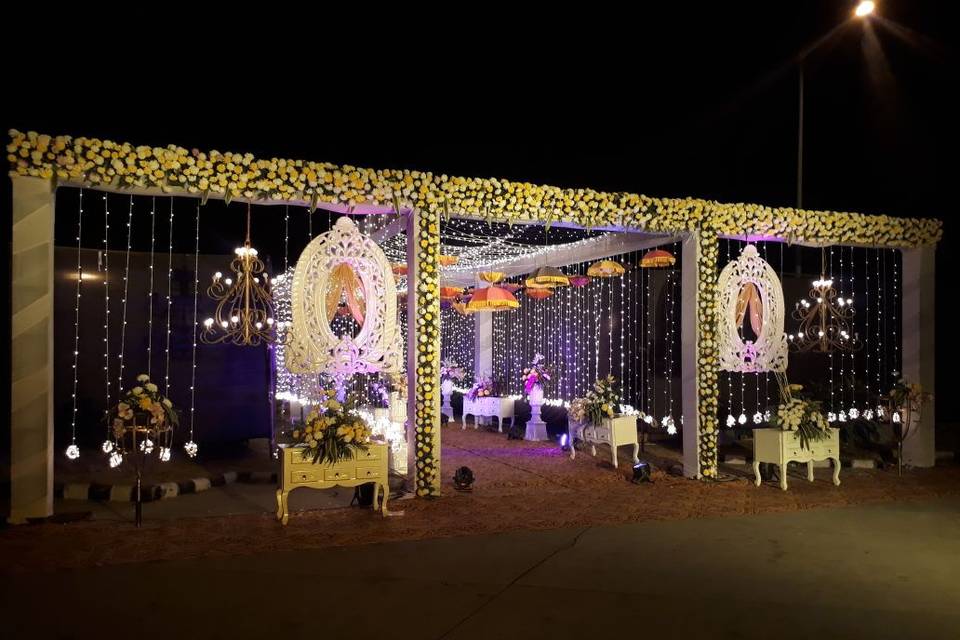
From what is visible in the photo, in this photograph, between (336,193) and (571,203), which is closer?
(336,193)

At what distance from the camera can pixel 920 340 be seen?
10.5 meters

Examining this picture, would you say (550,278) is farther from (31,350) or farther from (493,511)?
(31,350)

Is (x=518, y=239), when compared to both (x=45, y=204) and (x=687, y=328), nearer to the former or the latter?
(x=687, y=328)

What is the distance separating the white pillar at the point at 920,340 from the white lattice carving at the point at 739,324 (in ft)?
7.77

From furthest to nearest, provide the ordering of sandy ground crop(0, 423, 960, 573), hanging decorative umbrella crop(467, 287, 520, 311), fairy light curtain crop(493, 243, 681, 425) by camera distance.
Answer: fairy light curtain crop(493, 243, 681, 425)
hanging decorative umbrella crop(467, 287, 520, 311)
sandy ground crop(0, 423, 960, 573)

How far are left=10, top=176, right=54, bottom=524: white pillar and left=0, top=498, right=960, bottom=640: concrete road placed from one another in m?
1.87

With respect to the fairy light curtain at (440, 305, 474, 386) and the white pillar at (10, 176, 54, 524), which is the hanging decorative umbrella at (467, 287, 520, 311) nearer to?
the fairy light curtain at (440, 305, 474, 386)

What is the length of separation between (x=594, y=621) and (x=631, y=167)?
11.0m

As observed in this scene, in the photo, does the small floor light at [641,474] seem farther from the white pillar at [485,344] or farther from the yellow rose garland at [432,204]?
the white pillar at [485,344]

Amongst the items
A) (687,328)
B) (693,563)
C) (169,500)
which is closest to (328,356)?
(169,500)

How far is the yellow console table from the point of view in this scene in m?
6.87

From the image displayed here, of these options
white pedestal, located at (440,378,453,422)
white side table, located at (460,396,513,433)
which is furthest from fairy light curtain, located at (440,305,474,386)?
white side table, located at (460,396,513,433)

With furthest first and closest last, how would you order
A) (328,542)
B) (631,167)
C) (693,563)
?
(631,167)
(328,542)
(693,563)

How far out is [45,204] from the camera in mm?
6789
